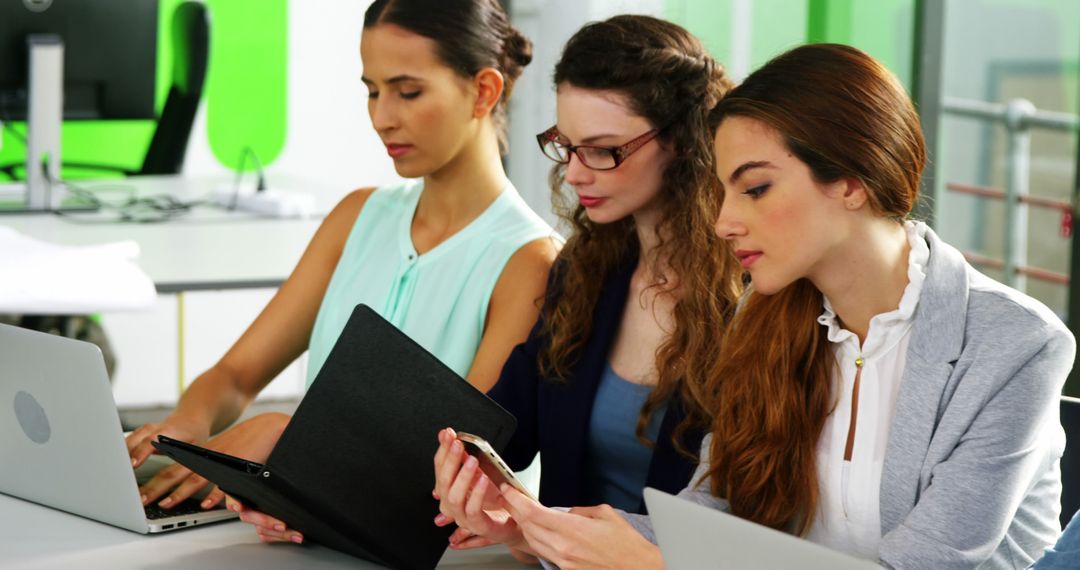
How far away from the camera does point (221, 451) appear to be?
5.98 feet

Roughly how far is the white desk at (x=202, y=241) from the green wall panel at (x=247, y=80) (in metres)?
1.58

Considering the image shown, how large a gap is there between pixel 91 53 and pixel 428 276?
1.81 meters

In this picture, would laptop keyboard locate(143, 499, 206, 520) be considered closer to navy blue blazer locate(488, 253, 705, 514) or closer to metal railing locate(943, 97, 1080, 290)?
navy blue blazer locate(488, 253, 705, 514)

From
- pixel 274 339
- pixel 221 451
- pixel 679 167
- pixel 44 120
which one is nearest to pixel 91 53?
pixel 44 120

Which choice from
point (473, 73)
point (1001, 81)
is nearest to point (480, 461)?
point (473, 73)

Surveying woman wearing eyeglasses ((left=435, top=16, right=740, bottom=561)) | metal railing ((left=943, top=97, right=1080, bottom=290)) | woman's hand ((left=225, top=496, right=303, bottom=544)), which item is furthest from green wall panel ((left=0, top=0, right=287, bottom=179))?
woman's hand ((left=225, top=496, right=303, bottom=544))

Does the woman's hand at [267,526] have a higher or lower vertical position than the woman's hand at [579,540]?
lower

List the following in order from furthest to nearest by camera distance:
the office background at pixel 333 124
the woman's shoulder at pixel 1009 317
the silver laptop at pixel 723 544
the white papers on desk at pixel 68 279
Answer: the office background at pixel 333 124 → the white papers on desk at pixel 68 279 → the woman's shoulder at pixel 1009 317 → the silver laptop at pixel 723 544

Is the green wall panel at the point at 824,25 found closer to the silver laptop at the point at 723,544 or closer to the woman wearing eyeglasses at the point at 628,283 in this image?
the woman wearing eyeglasses at the point at 628,283

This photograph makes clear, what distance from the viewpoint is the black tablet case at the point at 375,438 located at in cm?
157

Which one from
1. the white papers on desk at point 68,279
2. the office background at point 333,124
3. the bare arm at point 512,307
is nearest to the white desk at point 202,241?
the white papers on desk at point 68,279

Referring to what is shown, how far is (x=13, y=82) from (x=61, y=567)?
2.28 metres

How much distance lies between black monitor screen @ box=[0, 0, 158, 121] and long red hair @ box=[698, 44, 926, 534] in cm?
235

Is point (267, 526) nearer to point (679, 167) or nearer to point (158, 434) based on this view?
point (158, 434)
